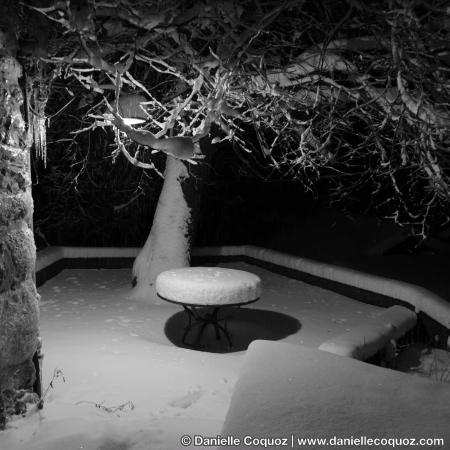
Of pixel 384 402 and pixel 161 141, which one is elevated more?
pixel 161 141

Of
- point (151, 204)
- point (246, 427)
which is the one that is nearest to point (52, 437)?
point (246, 427)

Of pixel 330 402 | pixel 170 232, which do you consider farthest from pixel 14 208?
pixel 170 232

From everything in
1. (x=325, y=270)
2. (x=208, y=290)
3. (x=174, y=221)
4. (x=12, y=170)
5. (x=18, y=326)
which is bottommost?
(x=325, y=270)

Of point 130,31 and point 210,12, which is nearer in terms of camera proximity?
point 210,12

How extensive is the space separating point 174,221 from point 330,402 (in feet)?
21.2

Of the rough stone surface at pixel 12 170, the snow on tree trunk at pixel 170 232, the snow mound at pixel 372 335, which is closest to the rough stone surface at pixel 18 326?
the rough stone surface at pixel 12 170


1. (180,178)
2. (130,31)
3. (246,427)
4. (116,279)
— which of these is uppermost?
(130,31)

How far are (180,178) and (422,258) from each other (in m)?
6.98

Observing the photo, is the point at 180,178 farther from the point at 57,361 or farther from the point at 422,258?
the point at 422,258

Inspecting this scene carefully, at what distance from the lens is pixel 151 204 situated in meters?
13.8

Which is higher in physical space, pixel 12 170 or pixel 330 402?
pixel 12 170

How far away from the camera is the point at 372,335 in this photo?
5.84 meters

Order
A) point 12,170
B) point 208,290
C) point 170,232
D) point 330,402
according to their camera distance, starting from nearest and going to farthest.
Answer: point 330,402, point 12,170, point 208,290, point 170,232

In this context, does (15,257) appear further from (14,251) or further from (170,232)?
(170,232)
